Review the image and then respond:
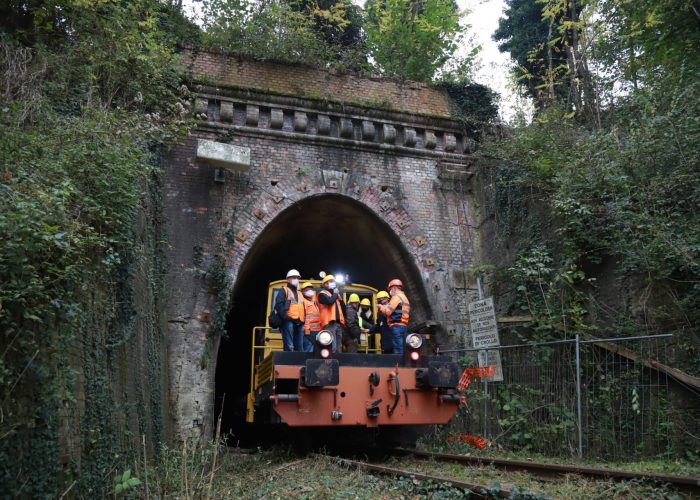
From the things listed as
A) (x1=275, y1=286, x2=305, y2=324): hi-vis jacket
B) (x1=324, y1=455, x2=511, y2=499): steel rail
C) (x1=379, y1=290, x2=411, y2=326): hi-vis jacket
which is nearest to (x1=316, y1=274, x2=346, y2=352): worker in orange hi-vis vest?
(x1=275, y1=286, x2=305, y2=324): hi-vis jacket

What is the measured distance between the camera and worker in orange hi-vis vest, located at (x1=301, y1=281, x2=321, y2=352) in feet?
29.1

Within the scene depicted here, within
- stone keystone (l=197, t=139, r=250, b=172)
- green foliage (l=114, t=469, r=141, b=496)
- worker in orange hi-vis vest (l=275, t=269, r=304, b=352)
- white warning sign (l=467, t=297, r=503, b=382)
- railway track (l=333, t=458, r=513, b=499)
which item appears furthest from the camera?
stone keystone (l=197, t=139, r=250, b=172)

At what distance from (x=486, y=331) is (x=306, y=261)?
6978 mm

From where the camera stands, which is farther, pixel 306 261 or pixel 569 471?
pixel 306 261

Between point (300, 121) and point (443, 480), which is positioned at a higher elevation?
point (300, 121)

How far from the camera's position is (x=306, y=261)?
15516 millimetres

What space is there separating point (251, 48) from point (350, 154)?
10.6ft

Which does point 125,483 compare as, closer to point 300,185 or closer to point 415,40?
point 300,185

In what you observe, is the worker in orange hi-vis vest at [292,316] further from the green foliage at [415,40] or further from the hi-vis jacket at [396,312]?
the green foliage at [415,40]

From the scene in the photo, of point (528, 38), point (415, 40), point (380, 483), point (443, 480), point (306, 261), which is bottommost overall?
point (380, 483)

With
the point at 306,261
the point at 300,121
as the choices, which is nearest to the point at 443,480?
the point at 300,121

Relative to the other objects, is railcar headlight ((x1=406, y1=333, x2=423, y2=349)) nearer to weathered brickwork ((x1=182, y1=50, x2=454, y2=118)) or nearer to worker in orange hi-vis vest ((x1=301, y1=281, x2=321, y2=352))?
worker in orange hi-vis vest ((x1=301, y1=281, x2=321, y2=352))

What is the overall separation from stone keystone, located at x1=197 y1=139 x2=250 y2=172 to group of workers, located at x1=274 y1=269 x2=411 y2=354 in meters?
2.91

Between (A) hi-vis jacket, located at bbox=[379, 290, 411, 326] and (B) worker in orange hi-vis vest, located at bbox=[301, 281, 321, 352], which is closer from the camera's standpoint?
(B) worker in orange hi-vis vest, located at bbox=[301, 281, 321, 352]
